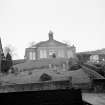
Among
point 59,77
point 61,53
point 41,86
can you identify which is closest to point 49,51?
point 61,53

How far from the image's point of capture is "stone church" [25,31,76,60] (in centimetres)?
4300

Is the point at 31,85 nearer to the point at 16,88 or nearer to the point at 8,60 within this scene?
the point at 16,88

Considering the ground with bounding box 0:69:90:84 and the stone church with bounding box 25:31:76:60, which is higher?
the stone church with bounding box 25:31:76:60

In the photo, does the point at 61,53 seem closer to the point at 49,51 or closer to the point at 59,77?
the point at 49,51

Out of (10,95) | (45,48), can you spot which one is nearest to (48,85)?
(10,95)

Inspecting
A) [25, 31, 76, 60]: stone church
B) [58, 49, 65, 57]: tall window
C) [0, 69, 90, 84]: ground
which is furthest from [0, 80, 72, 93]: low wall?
[58, 49, 65, 57]: tall window

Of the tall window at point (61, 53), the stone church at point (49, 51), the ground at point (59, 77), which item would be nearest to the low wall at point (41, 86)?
the ground at point (59, 77)

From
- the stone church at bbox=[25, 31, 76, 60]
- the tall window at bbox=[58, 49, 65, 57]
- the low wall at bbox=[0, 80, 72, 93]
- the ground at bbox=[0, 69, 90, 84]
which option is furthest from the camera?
the tall window at bbox=[58, 49, 65, 57]

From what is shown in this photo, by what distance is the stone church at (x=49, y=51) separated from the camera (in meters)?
43.0

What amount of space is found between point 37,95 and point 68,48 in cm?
3918

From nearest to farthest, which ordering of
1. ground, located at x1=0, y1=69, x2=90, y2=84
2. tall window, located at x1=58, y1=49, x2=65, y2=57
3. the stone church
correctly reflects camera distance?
ground, located at x1=0, y1=69, x2=90, y2=84 → the stone church → tall window, located at x1=58, y1=49, x2=65, y2=57

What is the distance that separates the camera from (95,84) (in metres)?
12.7

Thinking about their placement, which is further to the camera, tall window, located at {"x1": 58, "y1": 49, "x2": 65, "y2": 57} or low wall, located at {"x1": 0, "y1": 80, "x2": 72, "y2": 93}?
tall window, located at {"x1": 58, "y1": 49, "x2": 65, "y2": 57}

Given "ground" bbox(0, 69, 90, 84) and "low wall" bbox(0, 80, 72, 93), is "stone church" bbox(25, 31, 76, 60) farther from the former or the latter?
"low wall" bbox(0, 80, 72, 93)
